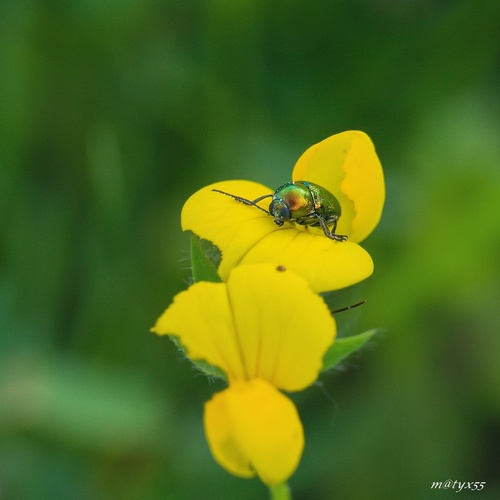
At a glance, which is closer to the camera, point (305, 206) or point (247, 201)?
point (305, 206)

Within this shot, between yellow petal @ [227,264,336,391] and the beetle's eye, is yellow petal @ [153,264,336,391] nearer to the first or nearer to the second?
yellow petal @ [227,264,336,391]

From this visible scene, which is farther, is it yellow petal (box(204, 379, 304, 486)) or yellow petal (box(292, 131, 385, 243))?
yellow petal (box(292, 131, 385, 243))

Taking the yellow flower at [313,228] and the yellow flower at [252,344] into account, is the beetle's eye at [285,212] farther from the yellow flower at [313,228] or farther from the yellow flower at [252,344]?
the yellow flower at [252,344]

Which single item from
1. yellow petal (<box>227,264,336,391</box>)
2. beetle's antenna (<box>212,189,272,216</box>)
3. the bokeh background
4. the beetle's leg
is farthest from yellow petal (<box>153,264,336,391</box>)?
the bokeh background

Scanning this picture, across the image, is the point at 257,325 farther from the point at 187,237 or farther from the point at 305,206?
the point at 187,237

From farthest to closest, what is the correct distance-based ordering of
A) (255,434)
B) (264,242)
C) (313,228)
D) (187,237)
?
(187,237)
(313,228)
(264,242)
(255,434)

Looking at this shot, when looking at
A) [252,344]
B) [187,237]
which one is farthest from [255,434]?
[187,237]

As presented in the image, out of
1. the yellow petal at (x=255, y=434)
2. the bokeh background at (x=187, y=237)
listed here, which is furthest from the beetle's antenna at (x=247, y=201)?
the bokeh background at (x=187, y=237)
